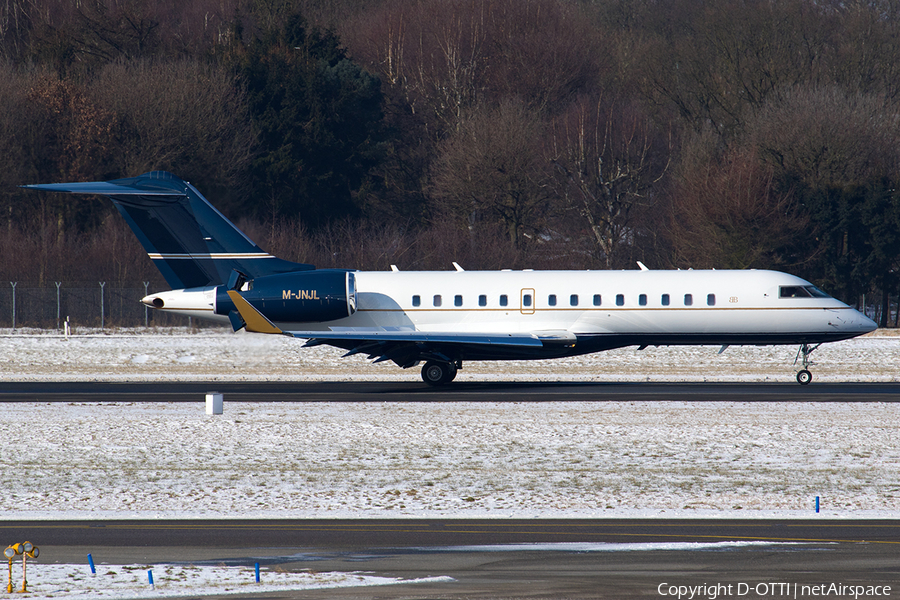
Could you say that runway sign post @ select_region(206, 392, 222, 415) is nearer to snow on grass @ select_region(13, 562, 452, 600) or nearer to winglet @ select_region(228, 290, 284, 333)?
winglet @ select_region(228, 290, 284, 333)

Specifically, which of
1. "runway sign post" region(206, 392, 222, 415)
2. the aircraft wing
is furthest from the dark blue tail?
"runway sign post" region(206, 392, 222, 415)

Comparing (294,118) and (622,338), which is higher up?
(294,118)

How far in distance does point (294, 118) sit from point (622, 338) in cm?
4086

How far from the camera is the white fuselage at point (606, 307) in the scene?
26875 mm

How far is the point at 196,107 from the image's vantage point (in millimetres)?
54906

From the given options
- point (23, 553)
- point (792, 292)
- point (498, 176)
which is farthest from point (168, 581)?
point (498, 176)

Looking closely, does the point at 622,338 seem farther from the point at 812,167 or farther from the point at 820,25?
the point at 820,25

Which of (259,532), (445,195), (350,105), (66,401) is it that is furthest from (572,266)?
(259,532)

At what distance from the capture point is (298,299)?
27.3m

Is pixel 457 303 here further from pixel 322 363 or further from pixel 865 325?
pixel 865 325

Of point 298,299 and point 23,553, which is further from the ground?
point 298,299

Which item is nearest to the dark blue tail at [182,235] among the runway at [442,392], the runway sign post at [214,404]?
the runway at [442,392]

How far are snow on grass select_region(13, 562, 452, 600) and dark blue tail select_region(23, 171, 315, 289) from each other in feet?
61.2

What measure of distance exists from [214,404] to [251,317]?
6024mm
